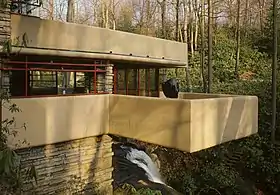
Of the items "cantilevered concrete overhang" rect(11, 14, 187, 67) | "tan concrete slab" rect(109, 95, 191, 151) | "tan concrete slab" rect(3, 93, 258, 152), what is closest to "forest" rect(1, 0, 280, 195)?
"tan concrete slab" rect(3, 93, 258, 152)

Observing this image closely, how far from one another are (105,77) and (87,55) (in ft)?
3.33

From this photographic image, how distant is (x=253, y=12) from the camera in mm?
29328

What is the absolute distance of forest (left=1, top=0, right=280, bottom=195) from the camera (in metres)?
12.9

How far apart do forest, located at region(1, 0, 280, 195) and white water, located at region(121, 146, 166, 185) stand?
65cm

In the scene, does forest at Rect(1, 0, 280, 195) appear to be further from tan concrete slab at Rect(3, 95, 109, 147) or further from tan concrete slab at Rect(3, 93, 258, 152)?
tan concrete slab at Rect(3, 95, 109, 147)

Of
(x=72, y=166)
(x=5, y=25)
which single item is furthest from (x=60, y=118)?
(x=5, y=25)

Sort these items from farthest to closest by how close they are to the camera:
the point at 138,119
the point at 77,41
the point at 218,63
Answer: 1. the point at 218,63
2. the point at 77,41
3. the point at 138,119

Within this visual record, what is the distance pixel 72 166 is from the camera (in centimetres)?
801

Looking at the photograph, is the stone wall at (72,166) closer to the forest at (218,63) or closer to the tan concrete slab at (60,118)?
the tan concrete slab at (60,118)

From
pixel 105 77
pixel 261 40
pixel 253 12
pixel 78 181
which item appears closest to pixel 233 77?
pixel 261 40

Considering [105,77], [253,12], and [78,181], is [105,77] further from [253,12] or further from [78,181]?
[253,12]

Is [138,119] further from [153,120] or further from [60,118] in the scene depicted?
Result: [60,118]

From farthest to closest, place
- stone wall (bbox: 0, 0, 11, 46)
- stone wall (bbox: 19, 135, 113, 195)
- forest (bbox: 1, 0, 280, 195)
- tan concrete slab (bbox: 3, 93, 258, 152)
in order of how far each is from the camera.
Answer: forest (bbox: 1, 0, 280, 195), stone wall (bbox: 19, 135, 113, 195), tan concrete slab (bbox: 3, 93, 258, 152), stone wall (bbox: 0, 0, 11, 46)

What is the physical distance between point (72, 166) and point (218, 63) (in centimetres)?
1773
